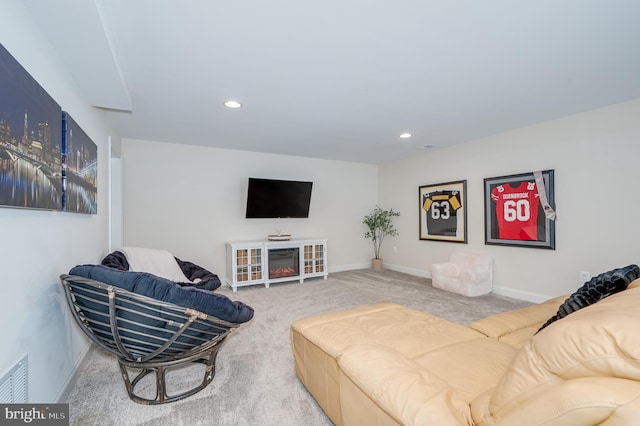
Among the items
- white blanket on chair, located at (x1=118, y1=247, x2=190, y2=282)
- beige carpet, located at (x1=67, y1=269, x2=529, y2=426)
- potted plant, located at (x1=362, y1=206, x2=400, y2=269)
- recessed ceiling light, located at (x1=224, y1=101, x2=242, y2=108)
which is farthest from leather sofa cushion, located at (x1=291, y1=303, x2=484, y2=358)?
potted plant, located at (x1=362, y1=206, x2=400, y2=269)

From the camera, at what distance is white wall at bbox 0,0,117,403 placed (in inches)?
50.3

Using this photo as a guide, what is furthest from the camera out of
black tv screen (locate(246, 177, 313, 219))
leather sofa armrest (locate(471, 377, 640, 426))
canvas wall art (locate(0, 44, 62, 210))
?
black tv screen (locate(246, 177, 313, 219))

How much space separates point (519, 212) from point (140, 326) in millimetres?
4220

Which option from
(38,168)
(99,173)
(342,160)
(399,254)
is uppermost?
(342,160)

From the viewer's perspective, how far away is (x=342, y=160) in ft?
19.0

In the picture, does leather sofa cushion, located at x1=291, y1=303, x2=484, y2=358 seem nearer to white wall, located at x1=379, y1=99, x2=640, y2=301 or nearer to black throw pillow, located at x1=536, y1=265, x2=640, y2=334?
black throw pillow, located at x1=536, y1=265, x2=640, y2=334

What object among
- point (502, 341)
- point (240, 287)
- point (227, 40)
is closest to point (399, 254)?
point (240, 287)

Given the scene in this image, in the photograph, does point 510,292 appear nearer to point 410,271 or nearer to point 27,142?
point 410,271

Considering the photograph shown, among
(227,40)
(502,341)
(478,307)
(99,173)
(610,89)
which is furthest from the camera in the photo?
(478,307)

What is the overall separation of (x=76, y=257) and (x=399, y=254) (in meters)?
4.89

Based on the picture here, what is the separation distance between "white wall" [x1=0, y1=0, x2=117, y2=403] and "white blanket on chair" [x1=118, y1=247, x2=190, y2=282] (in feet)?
2.45

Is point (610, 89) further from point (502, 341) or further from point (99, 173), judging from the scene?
point (99, 173)

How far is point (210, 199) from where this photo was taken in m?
4.64

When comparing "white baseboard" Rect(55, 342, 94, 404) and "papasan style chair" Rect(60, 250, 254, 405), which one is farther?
"white baseboard" Rect(55, 342, 94, 404)
